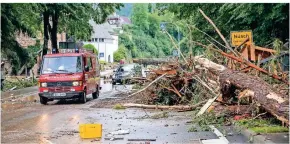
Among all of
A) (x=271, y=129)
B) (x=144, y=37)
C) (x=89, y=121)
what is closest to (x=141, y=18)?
(x=144, y=37)

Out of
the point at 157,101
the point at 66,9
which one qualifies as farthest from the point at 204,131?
the point at 66,9

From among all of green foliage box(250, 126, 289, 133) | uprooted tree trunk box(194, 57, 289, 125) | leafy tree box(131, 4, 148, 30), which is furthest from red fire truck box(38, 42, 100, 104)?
leafy tree box(131, 4, 148, 30)

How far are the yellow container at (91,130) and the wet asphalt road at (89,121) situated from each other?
0.53ft

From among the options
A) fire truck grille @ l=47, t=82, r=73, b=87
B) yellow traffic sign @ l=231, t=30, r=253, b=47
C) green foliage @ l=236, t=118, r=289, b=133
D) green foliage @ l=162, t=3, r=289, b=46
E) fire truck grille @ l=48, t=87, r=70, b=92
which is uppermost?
green foliage @ l=162, t=3, r=289, b=46

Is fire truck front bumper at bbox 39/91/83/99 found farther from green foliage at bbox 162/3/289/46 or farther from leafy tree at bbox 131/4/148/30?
leafy tree at bbox 131/4/148/30

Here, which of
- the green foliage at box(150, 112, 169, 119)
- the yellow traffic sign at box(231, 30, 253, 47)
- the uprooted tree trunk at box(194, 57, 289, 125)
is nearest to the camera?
the uprooted tree trunk at box(194, 57, 289, 125)

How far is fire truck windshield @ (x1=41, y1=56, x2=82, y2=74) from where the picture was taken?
21.5 metres

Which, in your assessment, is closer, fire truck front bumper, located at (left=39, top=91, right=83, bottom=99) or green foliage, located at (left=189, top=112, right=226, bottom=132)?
green foliage, located at (left=189, top=112, right=226, bottom=132)

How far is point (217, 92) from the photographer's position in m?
14.9

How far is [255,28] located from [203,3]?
5989 millimetres

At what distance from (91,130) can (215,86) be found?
19.3 feet

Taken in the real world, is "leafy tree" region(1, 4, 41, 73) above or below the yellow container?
above

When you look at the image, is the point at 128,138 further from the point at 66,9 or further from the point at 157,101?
the point at 66,9

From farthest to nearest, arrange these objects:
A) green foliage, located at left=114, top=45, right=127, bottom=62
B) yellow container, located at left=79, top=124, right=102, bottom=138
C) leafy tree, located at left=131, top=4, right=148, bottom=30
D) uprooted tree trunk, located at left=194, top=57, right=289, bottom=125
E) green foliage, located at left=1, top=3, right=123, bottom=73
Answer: leafy tree, located at left=131, top=4, right=148, bottom=30 → green foliage, located at left=114, top=45, right=127, bottom=62 → green foliage, located at left=1, top=3, right=123, bottom=73 → yellow container, located at left=79, top=124, right=102, bottom=138 → uprooted tree trunk, located at left=194, top=57, right=289, bottom=125
